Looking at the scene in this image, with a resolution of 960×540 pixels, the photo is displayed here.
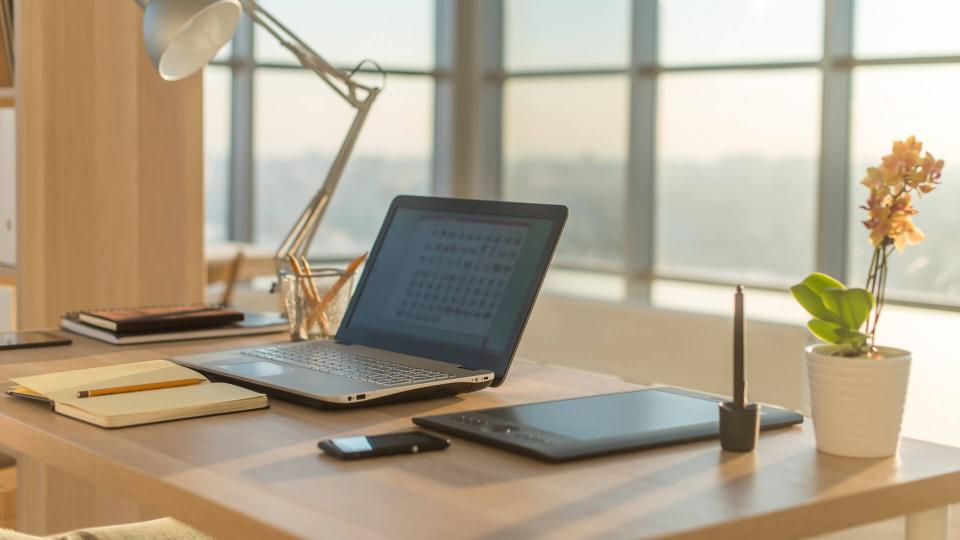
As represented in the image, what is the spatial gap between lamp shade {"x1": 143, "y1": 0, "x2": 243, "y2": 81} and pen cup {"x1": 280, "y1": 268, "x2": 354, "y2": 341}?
41 centimetres

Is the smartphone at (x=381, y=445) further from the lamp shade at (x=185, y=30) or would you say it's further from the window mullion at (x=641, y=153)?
the window mullion at (x=641, y=153)

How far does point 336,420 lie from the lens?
1.43 meters

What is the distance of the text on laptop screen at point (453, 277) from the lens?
1.65 meters

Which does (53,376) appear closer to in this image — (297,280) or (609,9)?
(297,280)

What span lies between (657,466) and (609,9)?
203 inches

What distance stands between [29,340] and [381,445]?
1.01 m

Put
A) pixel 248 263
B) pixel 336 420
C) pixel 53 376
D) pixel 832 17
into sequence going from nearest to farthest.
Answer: pixel 336 420 → pixel 53 376 → pixel 248 263 → pixel 832 17

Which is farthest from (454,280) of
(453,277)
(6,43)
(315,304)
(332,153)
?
(332,153)

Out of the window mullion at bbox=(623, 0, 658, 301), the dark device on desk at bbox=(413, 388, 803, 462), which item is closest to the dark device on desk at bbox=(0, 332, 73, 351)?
the dark device on desk at bbox=(413, 388, 803, 462)

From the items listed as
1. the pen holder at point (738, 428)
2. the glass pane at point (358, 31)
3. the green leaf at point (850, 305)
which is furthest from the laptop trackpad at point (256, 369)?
the glass pane at point (358, 31)

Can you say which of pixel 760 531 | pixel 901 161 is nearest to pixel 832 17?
pixel 901 161

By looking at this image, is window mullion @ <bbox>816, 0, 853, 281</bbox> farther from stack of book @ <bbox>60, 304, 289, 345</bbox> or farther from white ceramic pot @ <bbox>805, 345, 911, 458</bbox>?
white ceramic pot @ <bbox>805, 345, 911, 458</bbox>

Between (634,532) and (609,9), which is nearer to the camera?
(634,532)

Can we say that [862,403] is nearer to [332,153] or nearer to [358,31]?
[332,153]
